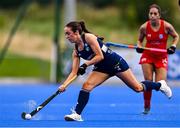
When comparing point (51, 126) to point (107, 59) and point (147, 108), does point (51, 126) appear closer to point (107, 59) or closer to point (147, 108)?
point (107, 59)

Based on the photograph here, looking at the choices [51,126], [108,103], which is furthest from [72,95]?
[51,126]

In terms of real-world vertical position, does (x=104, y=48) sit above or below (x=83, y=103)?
above

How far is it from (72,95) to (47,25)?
1430 inches

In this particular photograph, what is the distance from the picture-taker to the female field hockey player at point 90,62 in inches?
538

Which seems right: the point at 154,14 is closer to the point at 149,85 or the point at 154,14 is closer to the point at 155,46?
the point at 155,46

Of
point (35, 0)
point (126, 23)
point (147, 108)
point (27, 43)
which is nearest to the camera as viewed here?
point (147, 108)

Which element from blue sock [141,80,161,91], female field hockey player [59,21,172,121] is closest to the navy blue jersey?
female field hockey player [59,21,172,121]

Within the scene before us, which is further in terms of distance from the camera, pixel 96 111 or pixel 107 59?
pixel 96 111

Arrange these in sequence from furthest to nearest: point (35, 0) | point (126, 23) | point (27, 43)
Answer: point (35, 0)
point (126, 23)
point (27, 43)

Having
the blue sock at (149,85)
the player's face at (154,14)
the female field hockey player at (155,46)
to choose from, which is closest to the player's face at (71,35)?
the blue sock at (149,85)

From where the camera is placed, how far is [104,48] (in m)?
14.0

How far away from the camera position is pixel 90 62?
44.9ft

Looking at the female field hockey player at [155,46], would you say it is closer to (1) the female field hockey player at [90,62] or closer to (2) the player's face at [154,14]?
(2) the player's face at [154,14]

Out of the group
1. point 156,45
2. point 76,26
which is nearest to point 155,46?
point 156,45
